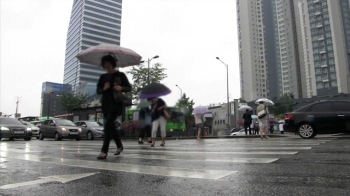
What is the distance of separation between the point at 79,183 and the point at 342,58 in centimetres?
11013

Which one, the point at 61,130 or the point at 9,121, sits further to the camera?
the point at 61,130

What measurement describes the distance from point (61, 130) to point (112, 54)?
1598cm

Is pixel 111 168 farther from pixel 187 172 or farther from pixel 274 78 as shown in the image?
pixel 274 78

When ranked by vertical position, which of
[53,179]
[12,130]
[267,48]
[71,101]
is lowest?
[53,179]

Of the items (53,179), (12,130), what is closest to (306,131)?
(53,179)

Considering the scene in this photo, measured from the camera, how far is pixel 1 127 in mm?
16547

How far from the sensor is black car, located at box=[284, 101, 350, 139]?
1062cm

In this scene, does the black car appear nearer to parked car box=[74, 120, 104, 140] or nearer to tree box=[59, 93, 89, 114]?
parked car box=[74, 120, 104, 140]

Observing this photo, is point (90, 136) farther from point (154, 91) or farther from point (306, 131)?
point (154, 91)

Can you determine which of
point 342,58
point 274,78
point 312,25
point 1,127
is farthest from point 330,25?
point 1,127

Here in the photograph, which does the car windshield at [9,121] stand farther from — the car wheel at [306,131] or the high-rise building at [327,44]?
the high-rise building at [327,44]

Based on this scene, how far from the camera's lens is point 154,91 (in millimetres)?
3611

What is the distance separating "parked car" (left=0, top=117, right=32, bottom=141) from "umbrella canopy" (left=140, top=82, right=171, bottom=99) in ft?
52.9

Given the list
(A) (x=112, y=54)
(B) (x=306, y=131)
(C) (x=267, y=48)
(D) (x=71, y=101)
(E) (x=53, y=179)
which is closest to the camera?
Answer: (E) (x=53, y=179)
